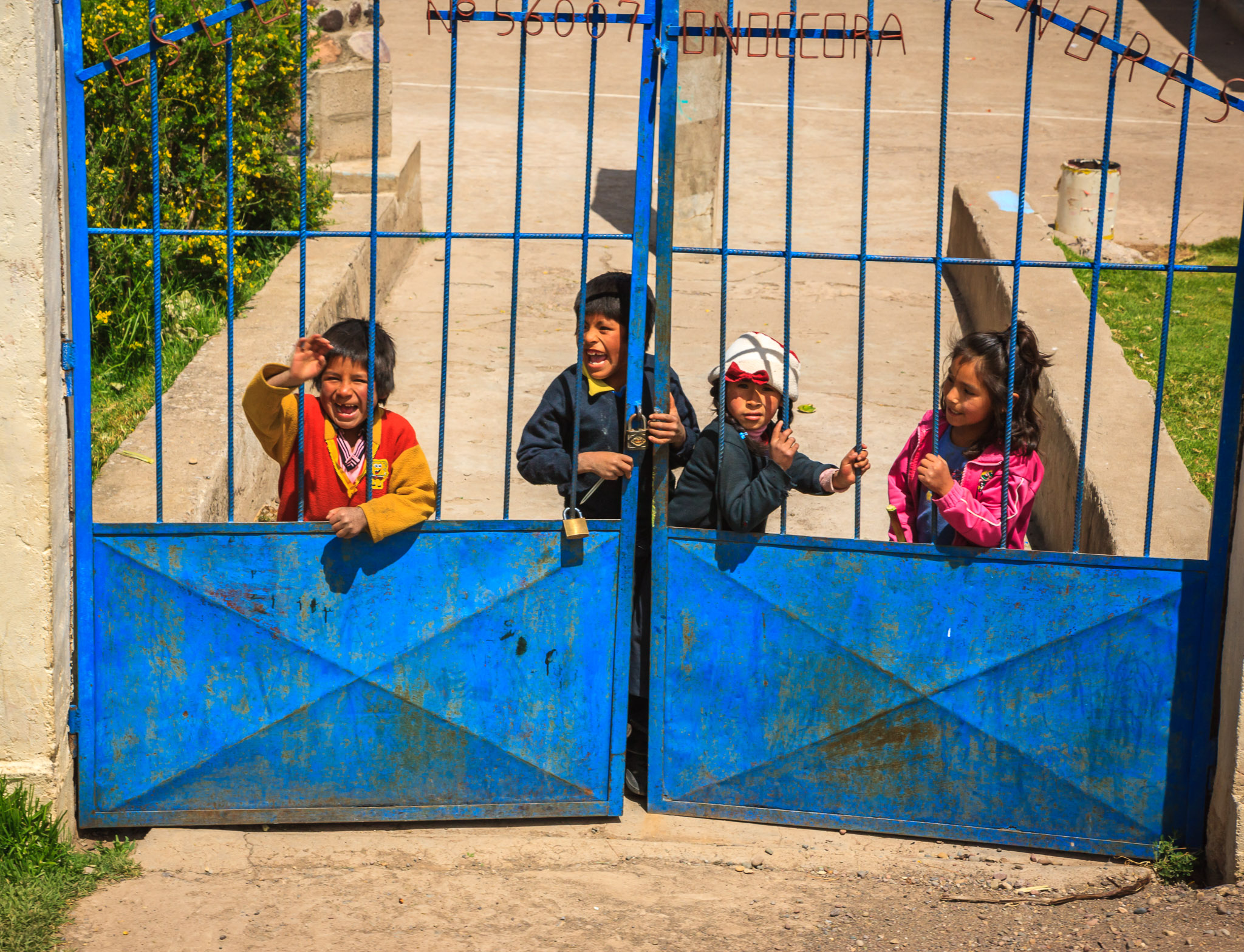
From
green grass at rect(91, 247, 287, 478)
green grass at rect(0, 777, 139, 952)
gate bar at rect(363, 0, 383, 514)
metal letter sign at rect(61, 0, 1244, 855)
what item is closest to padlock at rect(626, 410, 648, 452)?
metal letter sign at rect(61, 0, 1244, 855)

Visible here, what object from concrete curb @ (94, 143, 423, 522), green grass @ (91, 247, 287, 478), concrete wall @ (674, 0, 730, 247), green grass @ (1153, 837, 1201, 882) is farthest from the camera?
concrete wall @ (674, 0, 730, 247)

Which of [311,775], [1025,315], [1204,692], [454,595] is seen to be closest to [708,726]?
[454,595]

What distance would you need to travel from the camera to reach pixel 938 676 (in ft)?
10.8

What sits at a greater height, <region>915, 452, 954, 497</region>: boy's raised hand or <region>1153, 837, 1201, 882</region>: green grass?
<region>915, 452, 954, 497</region>: boy's raised hand

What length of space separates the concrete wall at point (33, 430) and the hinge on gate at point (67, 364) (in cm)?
3

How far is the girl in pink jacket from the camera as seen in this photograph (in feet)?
10.5

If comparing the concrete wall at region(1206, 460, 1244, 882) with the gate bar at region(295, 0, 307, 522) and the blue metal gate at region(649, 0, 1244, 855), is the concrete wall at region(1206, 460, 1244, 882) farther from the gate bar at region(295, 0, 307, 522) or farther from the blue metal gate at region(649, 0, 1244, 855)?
the gate bar at region(295, 0, 307, 522)

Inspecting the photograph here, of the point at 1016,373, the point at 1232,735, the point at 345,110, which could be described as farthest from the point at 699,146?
the point at 1232,735

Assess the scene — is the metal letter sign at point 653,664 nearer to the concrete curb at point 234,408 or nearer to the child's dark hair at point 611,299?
the child's dark hair at point 611,299

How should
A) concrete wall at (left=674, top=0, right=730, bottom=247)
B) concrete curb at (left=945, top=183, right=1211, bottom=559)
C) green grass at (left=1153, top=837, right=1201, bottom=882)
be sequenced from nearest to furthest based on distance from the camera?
1. green grass at (left=1153, top=837, right=1201, bottom=882)
2. concrete curb at (left=945, top=183, right=1211, bottom=559)
3. concrete wall at (left=674, top=0, right=730, bottom=247)

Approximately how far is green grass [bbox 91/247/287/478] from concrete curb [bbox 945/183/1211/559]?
3460 mm

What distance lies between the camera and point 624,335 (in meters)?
3.38

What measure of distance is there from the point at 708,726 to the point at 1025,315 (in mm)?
4160

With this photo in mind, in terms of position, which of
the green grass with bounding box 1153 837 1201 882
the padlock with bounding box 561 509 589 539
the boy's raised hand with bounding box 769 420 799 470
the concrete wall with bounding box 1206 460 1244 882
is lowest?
the green grass with bounding box 1153 837 1201 882
